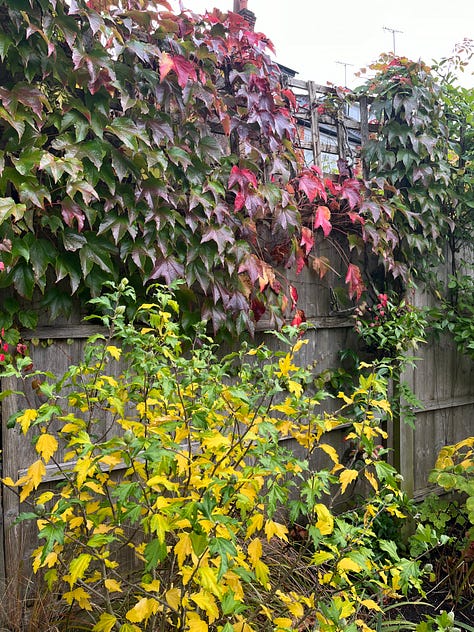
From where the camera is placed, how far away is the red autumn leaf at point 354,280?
275 cm

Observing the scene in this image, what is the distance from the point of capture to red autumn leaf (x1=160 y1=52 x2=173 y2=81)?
1.95m

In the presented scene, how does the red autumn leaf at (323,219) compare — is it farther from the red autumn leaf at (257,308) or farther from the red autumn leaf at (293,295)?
the red autumn leaf at (257,308)

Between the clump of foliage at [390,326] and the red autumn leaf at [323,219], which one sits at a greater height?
the red autumn leaf at [323,219]

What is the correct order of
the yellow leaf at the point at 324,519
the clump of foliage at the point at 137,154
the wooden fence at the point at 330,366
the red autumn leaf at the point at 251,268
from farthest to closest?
the red autumn leaf at the point at 251,268 → the wooden fence at the point at 330,366 → the clump of foliage at the point at 137,154 → the yellow leaf at the point at 324,519

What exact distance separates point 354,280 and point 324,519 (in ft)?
5.08

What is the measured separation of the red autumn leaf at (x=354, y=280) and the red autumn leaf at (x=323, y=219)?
28cm

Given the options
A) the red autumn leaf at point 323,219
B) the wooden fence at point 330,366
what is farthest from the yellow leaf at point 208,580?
the red autumn leaf at point 323,219

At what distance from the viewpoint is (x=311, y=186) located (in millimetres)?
2531

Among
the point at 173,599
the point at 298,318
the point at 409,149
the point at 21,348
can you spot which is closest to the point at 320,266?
the point at 298,318

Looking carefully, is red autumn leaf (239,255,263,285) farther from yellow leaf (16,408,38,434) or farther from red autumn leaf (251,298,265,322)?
yellow leaf (16,408,38,434)

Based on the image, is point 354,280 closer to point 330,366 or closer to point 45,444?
point 330,366

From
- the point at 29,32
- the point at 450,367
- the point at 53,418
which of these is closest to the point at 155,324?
the point at 53,418

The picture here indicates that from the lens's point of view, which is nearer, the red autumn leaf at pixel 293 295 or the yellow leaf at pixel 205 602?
the yellow leaf at pixel 205 602

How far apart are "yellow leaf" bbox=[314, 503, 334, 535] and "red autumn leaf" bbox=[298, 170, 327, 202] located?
1.52 meters
